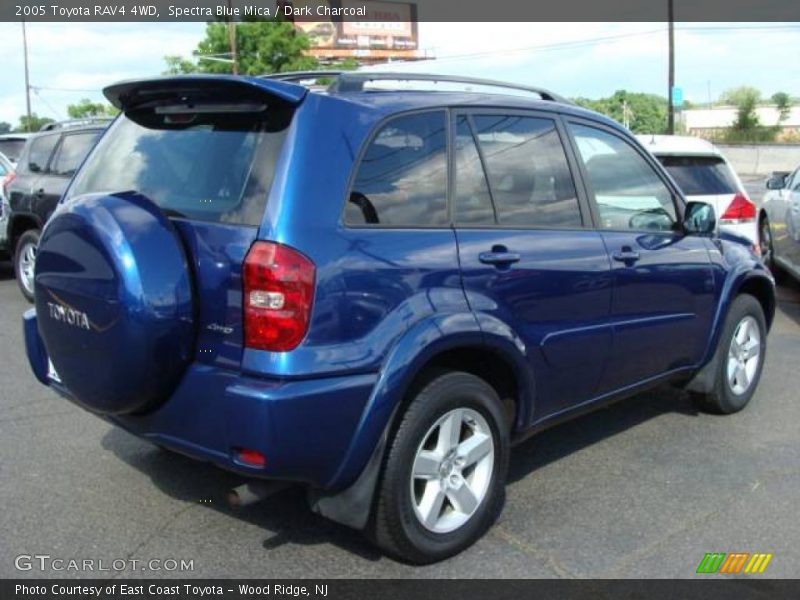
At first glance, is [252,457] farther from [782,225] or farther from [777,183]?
[777,183]

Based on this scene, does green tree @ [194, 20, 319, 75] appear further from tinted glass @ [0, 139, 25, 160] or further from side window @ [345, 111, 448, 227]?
side window @ [345, 111, 448, 227]

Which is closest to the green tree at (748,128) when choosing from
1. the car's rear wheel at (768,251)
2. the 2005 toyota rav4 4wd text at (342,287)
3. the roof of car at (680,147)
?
the car's rear wheel at (768,251)

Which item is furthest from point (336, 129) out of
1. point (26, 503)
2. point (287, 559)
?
point (26, 503)

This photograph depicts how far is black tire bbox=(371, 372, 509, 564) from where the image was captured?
10.3 feet

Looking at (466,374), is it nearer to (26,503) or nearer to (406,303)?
(406,303)

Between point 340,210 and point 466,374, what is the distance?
88 cm

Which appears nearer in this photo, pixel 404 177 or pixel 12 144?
pixel 404 177

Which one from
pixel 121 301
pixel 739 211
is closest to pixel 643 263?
pixel 121 301

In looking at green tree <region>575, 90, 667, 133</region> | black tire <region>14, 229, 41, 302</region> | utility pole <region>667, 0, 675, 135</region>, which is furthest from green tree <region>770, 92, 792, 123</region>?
black tire <region>14, 229, 41, 302</region>

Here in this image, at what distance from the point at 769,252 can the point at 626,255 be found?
710 cm

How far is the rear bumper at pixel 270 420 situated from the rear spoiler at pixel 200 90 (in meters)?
1.02

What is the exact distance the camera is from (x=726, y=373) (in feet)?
16.7

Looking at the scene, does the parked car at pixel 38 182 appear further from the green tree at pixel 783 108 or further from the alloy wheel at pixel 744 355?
the green tree at pixel 783 108

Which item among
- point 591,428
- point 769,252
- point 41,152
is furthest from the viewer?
point 769,252
